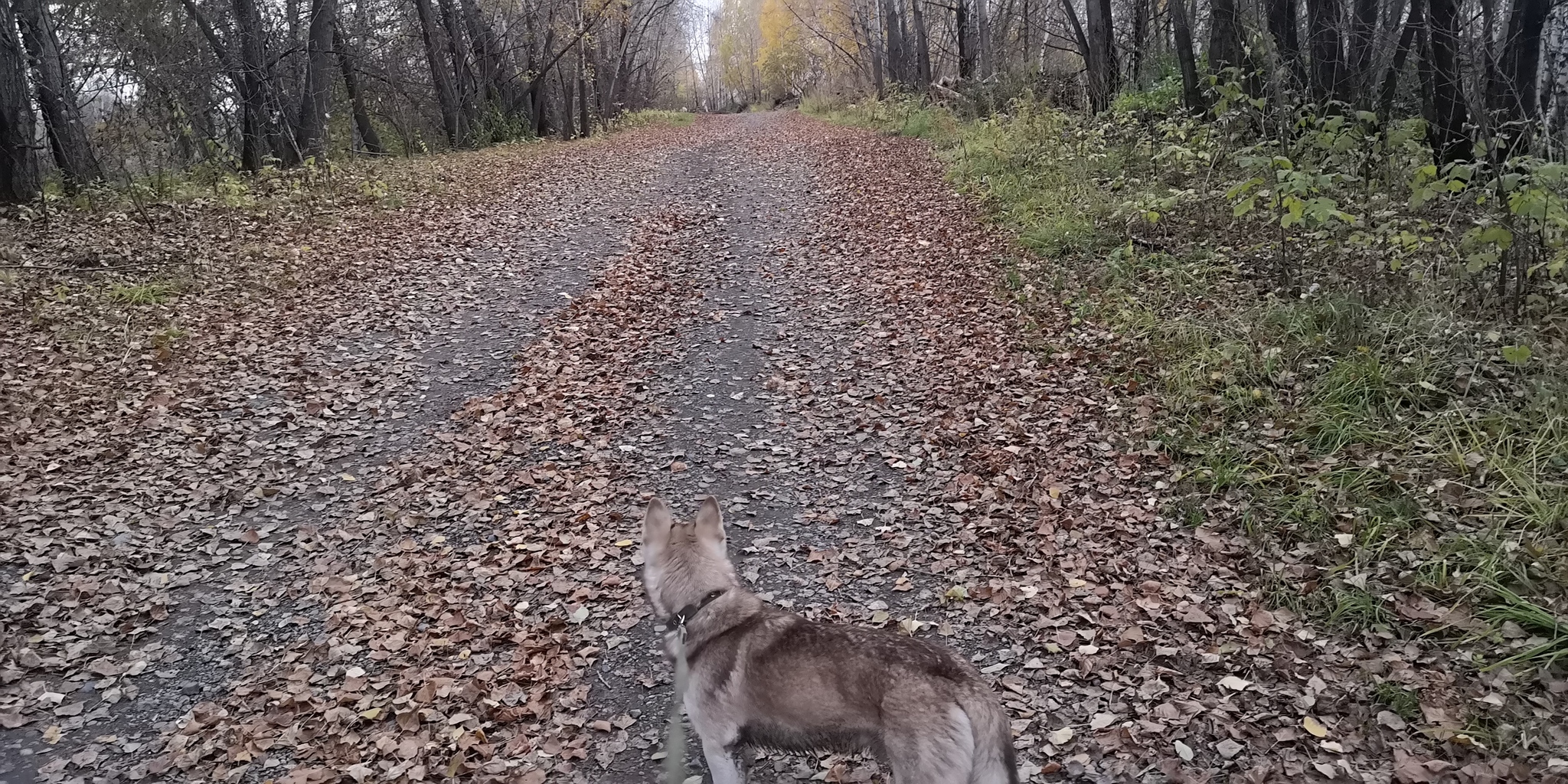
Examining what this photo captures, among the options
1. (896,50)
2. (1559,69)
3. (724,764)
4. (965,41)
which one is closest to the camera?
(724,764)

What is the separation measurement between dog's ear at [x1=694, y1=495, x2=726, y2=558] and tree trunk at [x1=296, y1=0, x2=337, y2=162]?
16883 millimetres

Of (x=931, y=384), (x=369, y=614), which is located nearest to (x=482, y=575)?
(x=369, y=614)

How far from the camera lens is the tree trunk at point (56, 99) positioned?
13719 mm

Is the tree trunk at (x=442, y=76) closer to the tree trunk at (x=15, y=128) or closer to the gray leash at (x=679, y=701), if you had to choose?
the tree trunk at (x=15, y=128)

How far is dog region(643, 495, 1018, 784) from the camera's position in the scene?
10.8 feet

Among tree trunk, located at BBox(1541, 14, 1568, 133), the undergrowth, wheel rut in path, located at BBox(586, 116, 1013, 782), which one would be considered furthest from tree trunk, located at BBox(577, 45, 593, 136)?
tree trunk, located at BBox(1541, 14, 1568, 133)

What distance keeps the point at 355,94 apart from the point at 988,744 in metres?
26.0

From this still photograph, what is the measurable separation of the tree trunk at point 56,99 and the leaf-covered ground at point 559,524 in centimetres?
317

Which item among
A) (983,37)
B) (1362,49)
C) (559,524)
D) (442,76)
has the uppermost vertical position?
(442,76)

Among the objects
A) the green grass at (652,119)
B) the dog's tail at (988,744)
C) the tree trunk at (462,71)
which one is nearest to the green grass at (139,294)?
the dog's tail at (988,744)

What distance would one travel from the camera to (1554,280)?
23.0 ft

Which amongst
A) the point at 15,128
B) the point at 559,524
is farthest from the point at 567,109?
the point at 559,524

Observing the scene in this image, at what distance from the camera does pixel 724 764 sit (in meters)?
3.85

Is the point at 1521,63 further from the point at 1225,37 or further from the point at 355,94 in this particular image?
the point at 355,94
